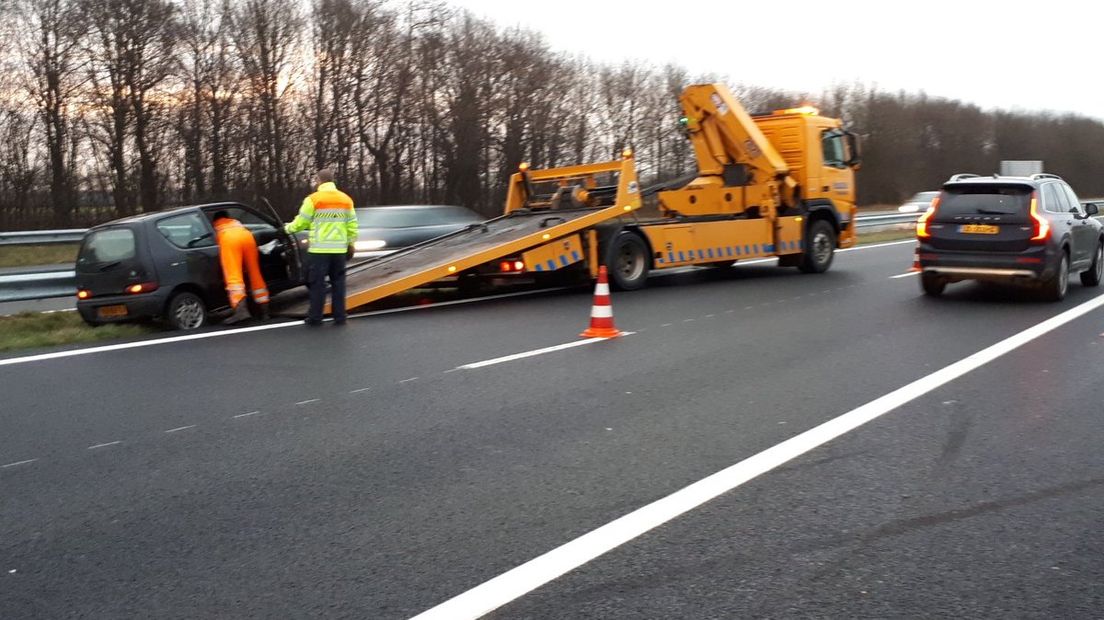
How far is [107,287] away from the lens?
11.8m

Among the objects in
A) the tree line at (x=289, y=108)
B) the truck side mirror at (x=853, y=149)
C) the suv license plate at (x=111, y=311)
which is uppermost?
the tree line at (x=289, y=108)

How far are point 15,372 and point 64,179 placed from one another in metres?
26.4

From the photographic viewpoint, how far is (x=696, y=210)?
1817 centimetres

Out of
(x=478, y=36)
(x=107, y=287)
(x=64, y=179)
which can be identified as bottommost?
(x=107, y=287)

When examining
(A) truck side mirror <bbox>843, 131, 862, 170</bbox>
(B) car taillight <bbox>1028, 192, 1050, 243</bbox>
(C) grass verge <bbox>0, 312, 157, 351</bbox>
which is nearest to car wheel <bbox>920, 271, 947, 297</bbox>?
(B) car taillight <bbox>1028, 192, 1050, 243</bbox>

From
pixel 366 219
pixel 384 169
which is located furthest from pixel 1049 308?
pixel 384 169

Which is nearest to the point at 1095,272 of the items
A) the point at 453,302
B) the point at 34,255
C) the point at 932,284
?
the point at 932,284

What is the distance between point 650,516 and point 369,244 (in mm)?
13396

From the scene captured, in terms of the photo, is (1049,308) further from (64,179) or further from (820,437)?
(64,179)

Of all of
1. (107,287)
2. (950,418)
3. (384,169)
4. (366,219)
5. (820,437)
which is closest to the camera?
(820,437)

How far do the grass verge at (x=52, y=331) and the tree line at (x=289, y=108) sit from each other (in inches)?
651

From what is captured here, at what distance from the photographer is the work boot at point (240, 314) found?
12.4m

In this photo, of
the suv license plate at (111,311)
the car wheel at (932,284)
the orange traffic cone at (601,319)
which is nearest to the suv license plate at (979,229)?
the car wheel at (932,284)

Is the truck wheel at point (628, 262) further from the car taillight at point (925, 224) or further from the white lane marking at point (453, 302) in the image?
the car taillight at point (925, 224)
